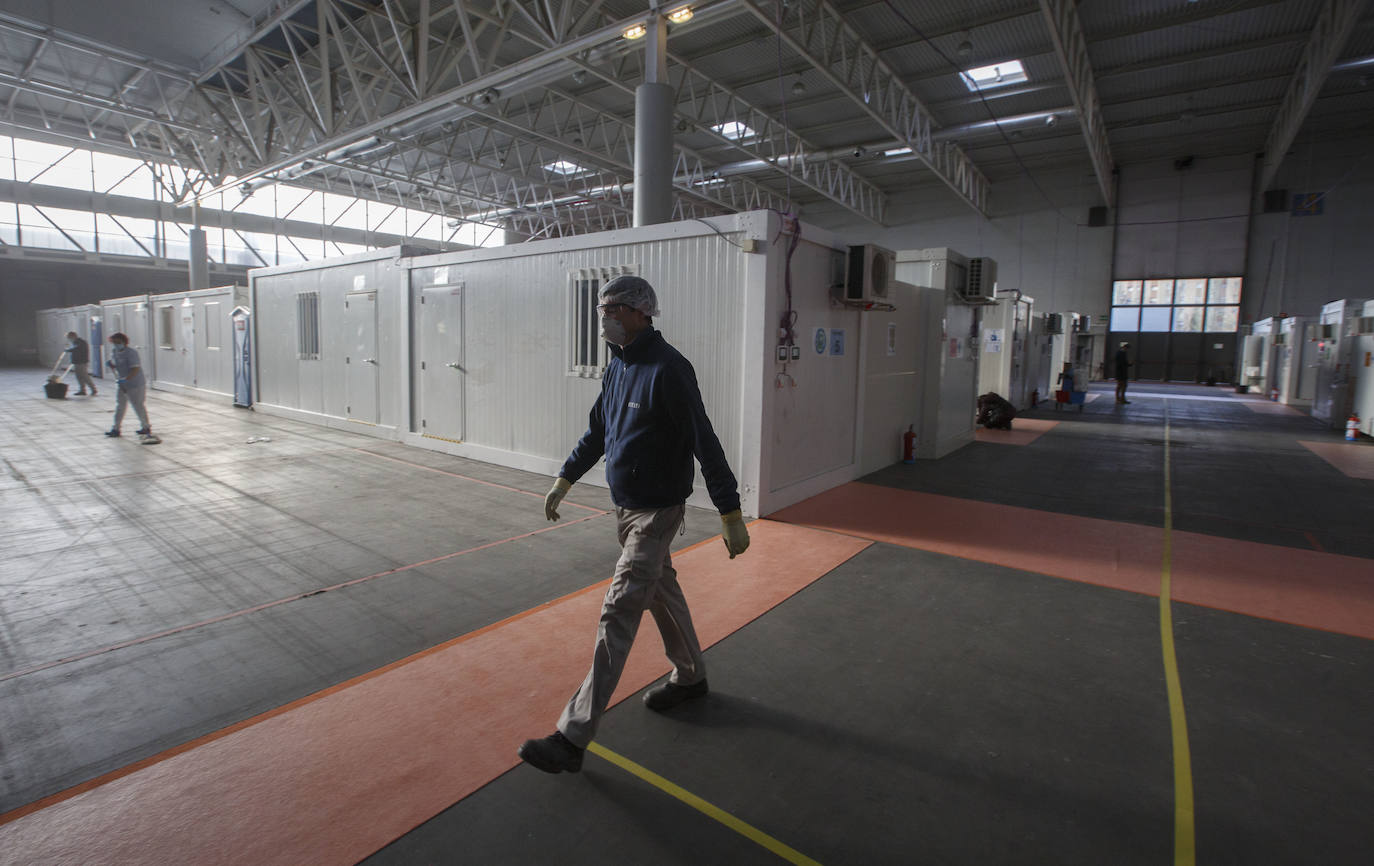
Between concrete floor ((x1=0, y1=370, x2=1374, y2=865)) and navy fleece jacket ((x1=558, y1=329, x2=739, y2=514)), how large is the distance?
1.08m

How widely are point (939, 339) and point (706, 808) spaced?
28.5 feet

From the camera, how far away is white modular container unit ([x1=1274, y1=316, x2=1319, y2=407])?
1819cm

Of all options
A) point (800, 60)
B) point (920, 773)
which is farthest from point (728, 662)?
point (800, 60)

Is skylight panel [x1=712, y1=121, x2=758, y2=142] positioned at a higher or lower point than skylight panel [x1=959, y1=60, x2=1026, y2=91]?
lower

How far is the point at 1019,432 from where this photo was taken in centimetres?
1333

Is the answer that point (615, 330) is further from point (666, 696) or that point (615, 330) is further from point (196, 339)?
point (196, 339)

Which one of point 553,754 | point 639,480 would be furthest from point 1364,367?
point 553,754

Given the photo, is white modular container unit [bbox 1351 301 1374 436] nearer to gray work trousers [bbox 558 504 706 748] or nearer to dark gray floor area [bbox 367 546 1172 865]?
dark gray floor area [bbox 367 546 1172 865]

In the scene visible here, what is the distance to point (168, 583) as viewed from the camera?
4547 millimetres

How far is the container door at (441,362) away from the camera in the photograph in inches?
371

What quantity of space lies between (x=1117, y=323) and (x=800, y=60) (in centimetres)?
1876

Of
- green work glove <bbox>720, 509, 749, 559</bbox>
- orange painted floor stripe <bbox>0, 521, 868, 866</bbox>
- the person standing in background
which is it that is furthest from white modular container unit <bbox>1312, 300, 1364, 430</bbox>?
green work glove <bbox>720, 509, 749, 559</bbox>

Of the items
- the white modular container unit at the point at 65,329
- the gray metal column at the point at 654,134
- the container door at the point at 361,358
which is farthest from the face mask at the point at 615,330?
the white modular container unit at the point at 65,329

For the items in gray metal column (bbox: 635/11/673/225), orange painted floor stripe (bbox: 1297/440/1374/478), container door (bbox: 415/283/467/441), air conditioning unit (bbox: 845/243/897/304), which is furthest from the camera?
container door (bbox: 415/283/467/441)
